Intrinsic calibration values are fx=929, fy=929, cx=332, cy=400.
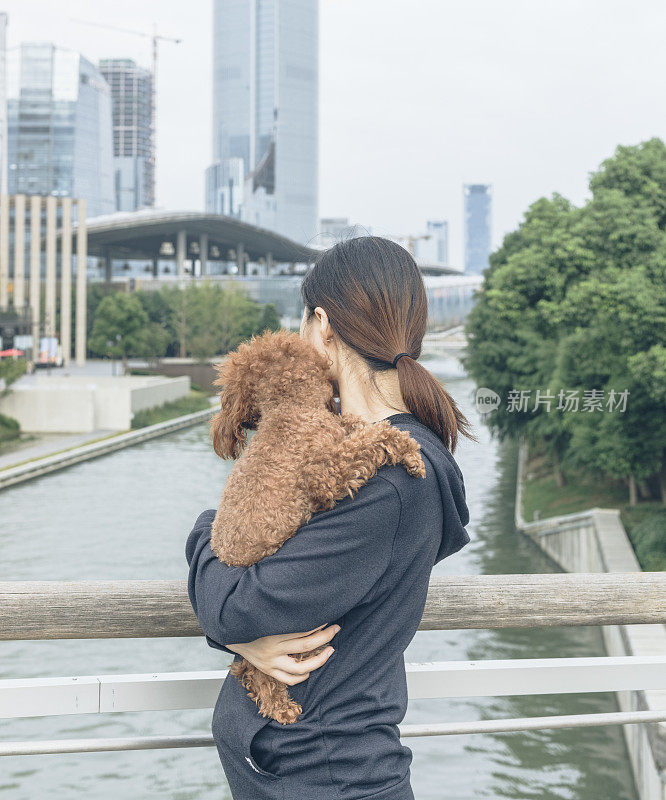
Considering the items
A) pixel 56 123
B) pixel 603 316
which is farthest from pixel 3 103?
pixel 603 316

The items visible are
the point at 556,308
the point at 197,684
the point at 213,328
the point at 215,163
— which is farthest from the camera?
the point at 215,163

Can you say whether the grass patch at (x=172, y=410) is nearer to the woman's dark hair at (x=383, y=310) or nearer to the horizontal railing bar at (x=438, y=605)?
the horizontal railing bar at (x=438, y=605)

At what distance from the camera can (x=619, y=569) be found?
1271cm

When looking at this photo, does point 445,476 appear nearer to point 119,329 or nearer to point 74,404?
point 74,404

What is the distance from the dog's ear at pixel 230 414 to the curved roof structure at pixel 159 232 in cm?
5558

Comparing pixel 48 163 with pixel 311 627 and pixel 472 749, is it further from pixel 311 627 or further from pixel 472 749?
pixel 311 627

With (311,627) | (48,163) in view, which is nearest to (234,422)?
(311,627)

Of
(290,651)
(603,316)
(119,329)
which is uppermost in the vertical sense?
(603,316)

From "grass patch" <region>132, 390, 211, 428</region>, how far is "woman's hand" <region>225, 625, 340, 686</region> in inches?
1282

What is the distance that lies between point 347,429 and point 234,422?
0.59 ft

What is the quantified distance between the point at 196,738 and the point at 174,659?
49.3ft

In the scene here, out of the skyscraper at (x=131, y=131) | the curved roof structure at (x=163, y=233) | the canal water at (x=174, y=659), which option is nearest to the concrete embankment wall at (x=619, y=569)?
the canal water at (x=174, y=659)

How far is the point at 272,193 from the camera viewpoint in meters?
134

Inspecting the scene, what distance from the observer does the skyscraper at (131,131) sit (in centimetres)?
14700
